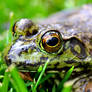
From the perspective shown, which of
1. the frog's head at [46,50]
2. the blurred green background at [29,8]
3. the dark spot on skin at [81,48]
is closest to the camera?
the frog's head at [46,50]

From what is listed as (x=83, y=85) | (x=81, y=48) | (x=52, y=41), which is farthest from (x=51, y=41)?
(x=83, y=85)

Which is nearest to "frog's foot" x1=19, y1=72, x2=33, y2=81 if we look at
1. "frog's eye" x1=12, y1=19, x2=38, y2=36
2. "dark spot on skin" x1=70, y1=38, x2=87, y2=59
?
"frog's eye" x1=12, y1=19, x2=38, y2=36

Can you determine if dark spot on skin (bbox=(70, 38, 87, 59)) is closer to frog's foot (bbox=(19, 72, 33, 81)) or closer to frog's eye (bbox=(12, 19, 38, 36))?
frog's eye (bbox=(12, 19, 38, 36))

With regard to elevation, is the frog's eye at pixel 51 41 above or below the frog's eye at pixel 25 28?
below

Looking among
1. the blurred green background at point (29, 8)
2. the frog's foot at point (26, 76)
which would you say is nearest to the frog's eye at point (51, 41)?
the frog's foot at point (26, 76)

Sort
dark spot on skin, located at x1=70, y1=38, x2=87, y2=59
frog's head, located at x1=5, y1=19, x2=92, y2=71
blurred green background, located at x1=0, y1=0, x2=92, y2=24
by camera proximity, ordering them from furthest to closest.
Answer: blurred green background, located at x1=0, y1=0, x2=92, y2=24 < dark spot on skin, located at x1=70, y1=38, x2=87, y2=59 < frog's head, located at x1=5, y1=19, x2=92, y2=71

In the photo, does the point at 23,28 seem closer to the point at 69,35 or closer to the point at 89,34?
the point at 69,35

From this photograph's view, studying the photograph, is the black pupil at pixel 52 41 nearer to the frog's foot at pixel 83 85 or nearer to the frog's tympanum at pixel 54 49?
the frog's tympanum at pixel 54 49
